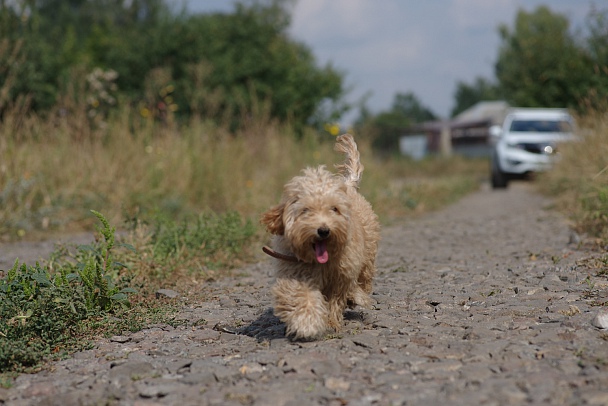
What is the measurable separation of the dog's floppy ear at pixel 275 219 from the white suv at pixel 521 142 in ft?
44.0

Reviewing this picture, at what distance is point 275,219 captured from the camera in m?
4.60

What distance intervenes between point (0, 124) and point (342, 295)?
6944 mm

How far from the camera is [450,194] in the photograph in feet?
52.2

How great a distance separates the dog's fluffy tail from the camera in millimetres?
5645

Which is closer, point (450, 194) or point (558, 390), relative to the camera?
point (558, 390)

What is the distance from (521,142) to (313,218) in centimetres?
1450

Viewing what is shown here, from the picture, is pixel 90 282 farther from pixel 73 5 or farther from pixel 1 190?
pixel 73 5

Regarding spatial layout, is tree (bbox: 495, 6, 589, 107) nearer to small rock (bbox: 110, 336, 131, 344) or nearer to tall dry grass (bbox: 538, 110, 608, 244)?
tall dry grass (bbox: 538, 110, 608, 244)

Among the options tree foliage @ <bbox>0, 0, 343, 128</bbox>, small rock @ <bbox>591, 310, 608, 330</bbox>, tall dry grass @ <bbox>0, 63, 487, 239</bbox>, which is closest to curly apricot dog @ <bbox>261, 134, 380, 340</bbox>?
small rock @ <bbox>591, 310, 608, 330</bbox>

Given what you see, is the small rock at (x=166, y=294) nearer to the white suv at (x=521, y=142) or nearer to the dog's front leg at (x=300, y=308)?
the dog's front leg at (x=300, y=308)

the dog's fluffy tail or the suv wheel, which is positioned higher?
the dog's fluffy tail

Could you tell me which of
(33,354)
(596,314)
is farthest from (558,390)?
(33,354)

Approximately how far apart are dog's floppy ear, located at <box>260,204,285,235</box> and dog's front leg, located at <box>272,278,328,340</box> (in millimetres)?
327

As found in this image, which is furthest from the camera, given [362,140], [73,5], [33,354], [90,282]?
[73,5]
